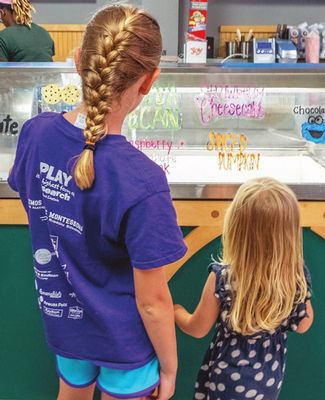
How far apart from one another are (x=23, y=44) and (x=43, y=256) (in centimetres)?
227

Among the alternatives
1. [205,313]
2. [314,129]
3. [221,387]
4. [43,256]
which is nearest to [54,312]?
[43,256]

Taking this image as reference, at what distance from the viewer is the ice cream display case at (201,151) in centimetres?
167

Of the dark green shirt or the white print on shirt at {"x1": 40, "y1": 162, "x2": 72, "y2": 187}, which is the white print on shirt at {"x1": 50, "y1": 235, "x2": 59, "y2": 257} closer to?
the white print on shirt at {"x1": 40, "y1": 162, "x2": 72, "y2": 187}

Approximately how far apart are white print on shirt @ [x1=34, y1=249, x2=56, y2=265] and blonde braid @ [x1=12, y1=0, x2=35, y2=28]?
231cm

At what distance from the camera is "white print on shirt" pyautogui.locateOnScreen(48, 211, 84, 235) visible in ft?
3.44

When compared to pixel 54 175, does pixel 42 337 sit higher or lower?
lower

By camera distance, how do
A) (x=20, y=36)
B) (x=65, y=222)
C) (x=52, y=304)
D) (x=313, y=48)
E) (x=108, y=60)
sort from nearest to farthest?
(x=108, y=60)
(x=65, y=222)
(x=52, y=304)
(x=313, y=48)
(x=20, y=36)

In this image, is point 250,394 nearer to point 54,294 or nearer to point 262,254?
point 262,254

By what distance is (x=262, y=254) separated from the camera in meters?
1.24

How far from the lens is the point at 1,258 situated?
5.68 feet

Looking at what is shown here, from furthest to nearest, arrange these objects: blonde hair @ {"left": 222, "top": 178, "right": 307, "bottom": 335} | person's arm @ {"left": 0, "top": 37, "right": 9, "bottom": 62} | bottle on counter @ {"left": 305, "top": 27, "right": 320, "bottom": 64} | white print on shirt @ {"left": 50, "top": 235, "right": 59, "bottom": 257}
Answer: person's arm @ {"left": 0, "top": 37, "right": 9, "bottom": 62} < bottle on counter @ {"left": 305, "top": 27, "right": 320, "bottom": 64} < blonde hair @ {"left": 222, "top": 178, "right": 307, "bottom": 335} < white print on shirt @ {"left": 50, "top": 235, "right": 59, "bottom": 257}

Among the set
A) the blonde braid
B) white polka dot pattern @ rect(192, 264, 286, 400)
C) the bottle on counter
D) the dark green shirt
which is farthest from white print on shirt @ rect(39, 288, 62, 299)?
the blonde braid

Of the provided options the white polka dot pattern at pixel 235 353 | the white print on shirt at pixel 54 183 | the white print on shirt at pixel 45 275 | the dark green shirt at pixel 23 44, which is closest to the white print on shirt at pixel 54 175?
the white print on shirt at pixel 54 183

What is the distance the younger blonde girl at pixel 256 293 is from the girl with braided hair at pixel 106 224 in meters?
0.20
